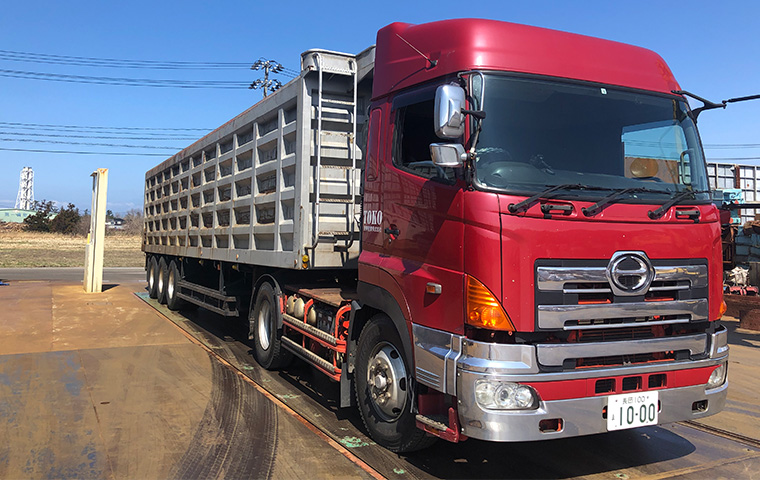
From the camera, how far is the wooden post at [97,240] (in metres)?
15.2

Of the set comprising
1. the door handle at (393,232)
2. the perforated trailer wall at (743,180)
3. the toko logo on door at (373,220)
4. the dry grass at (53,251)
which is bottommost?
the dry grass at (53,251)

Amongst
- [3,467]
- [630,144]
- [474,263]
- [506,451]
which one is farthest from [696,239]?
[3,467]

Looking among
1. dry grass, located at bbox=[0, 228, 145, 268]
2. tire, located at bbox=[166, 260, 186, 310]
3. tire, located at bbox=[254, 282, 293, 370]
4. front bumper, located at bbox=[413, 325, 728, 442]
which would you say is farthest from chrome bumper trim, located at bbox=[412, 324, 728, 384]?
dry grass, located at bbox=[0, 228, 145, 268]

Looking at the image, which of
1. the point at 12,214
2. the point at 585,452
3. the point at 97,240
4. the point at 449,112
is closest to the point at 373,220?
the point at 449,112

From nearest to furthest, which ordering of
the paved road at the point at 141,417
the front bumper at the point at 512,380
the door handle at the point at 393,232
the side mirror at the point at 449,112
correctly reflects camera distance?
the front bumper at the point at 512,380
the side mirror at the point at 449,112
the paved road at the point at 141,417
the door handle at the point at 393,232

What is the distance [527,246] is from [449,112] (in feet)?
3.01

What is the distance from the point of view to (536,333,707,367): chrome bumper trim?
324cm

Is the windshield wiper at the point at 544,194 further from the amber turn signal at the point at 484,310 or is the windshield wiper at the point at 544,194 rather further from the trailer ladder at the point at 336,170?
the trailer ladder at the point at 336,170

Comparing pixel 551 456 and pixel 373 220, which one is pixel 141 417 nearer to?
pixel 373 220

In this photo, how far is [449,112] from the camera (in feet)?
11.0

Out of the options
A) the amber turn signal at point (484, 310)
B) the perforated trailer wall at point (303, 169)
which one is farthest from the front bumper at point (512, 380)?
the perforated trailer wall at point (303, 169)

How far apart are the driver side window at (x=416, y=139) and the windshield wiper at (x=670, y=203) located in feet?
4.49

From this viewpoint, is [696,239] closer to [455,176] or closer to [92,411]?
[455,176]

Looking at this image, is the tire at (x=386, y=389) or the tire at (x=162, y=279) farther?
the tire at (x=162, y=279)
